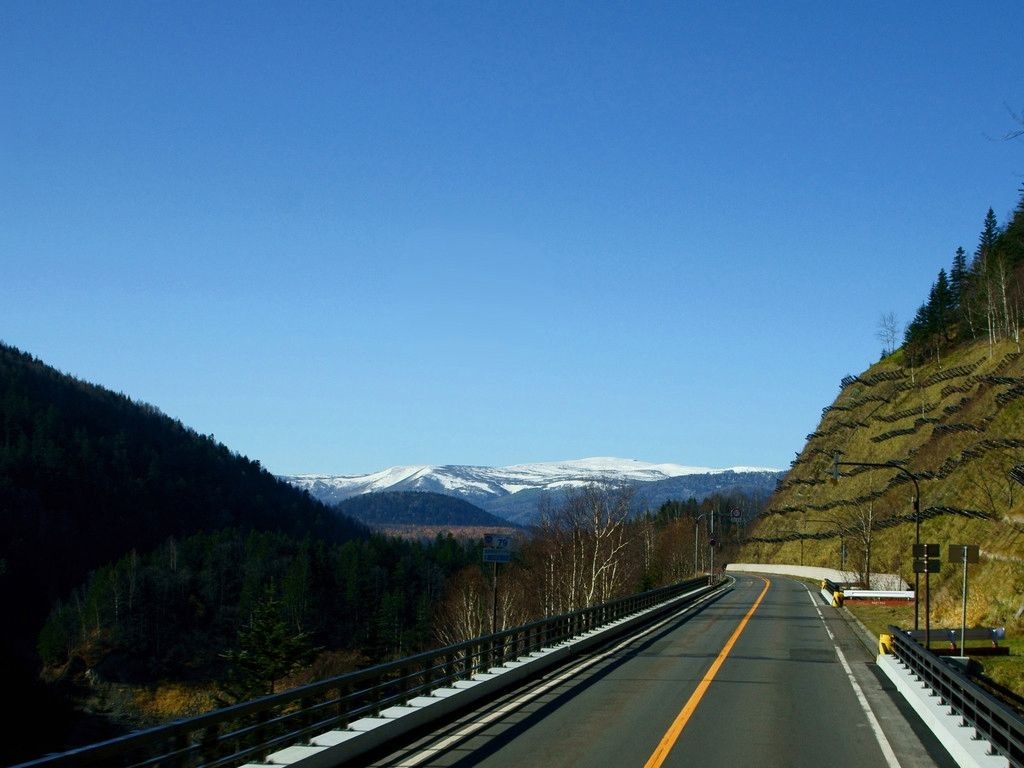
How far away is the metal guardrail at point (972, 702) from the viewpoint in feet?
41.3

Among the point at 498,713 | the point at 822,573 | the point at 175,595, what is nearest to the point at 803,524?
the point at 822,573

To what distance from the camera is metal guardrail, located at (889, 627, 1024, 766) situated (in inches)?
496

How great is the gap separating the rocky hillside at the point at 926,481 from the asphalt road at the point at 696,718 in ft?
56.3

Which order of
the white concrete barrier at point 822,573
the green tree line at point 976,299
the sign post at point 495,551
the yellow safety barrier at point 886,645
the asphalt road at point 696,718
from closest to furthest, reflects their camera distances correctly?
the asphalt road at point 696,718, the sign post at point 495,551, the yellow safety barrier at point 886,645, the white concrete barrier at point 822,573, the green tree line at point 976,299

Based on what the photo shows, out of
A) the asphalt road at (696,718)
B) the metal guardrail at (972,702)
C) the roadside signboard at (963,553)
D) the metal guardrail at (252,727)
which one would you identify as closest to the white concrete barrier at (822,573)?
the roadside signboard at (963,553)

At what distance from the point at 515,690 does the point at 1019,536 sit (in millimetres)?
35321

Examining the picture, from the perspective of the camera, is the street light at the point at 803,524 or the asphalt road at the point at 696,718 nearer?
the asphalt road at the point at 696,718

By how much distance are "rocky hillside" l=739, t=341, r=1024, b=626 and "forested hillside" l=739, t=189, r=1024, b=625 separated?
167 millimetres

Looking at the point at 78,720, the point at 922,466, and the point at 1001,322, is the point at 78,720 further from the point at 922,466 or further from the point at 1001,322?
the point at 1001,322

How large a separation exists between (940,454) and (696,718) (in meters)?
84.3

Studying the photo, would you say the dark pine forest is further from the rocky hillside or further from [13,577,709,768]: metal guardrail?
[13,577,709,768]: metal guardrail

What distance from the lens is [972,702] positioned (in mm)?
16281

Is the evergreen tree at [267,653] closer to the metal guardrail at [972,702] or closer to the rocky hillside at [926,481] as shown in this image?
the rocky hillside at [926,481]

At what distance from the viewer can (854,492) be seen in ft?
388
